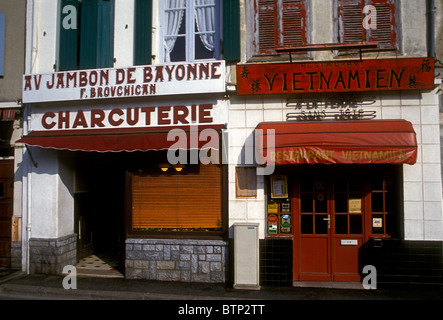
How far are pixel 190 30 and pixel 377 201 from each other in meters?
5.91

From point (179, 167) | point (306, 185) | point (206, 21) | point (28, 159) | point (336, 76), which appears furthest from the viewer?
point (28, 159)

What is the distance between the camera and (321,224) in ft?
24.5

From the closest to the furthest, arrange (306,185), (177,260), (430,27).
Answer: (430,27), (306,185), (177,260)

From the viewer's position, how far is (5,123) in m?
8.62

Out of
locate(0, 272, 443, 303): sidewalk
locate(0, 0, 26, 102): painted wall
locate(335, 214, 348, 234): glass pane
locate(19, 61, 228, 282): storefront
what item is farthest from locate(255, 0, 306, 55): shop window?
locate(0, 0, 26, 102): painted wall

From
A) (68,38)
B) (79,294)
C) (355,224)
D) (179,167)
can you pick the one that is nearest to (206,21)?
(68,38)

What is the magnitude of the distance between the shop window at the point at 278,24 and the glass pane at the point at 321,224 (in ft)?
12.8

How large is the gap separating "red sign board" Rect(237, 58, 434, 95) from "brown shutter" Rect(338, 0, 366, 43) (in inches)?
27.8

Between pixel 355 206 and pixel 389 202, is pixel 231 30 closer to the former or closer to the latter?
pixel 355 206

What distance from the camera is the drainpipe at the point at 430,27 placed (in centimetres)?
706

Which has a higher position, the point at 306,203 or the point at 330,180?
the point at 330,180

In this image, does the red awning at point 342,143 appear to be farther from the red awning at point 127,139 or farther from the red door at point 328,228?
the red awning at point 127,139
